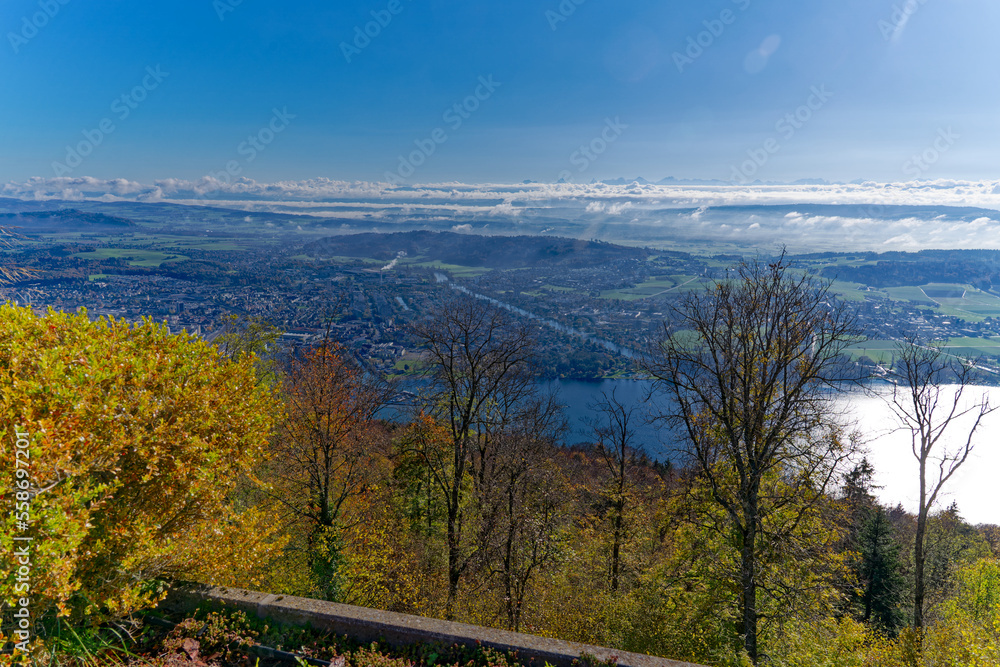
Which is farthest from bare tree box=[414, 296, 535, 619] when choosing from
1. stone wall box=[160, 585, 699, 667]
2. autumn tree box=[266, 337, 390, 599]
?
stone wall box=[160, 585, 699, 667]

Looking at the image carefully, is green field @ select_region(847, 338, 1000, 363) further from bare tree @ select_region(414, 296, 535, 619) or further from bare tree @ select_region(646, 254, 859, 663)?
bare tree @ select_region(414, 296, 535, 619)

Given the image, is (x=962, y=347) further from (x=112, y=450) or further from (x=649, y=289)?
(x=112, y=450)

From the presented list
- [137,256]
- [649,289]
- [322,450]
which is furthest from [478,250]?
[322,450]

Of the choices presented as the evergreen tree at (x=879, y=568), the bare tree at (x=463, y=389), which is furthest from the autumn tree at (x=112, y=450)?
the evergreen tree at (x=879, y=568)

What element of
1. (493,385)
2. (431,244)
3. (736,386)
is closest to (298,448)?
(493,385)

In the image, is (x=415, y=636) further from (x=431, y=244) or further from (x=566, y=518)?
(x=431, y=244)

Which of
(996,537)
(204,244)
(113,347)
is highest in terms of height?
(204,244)
